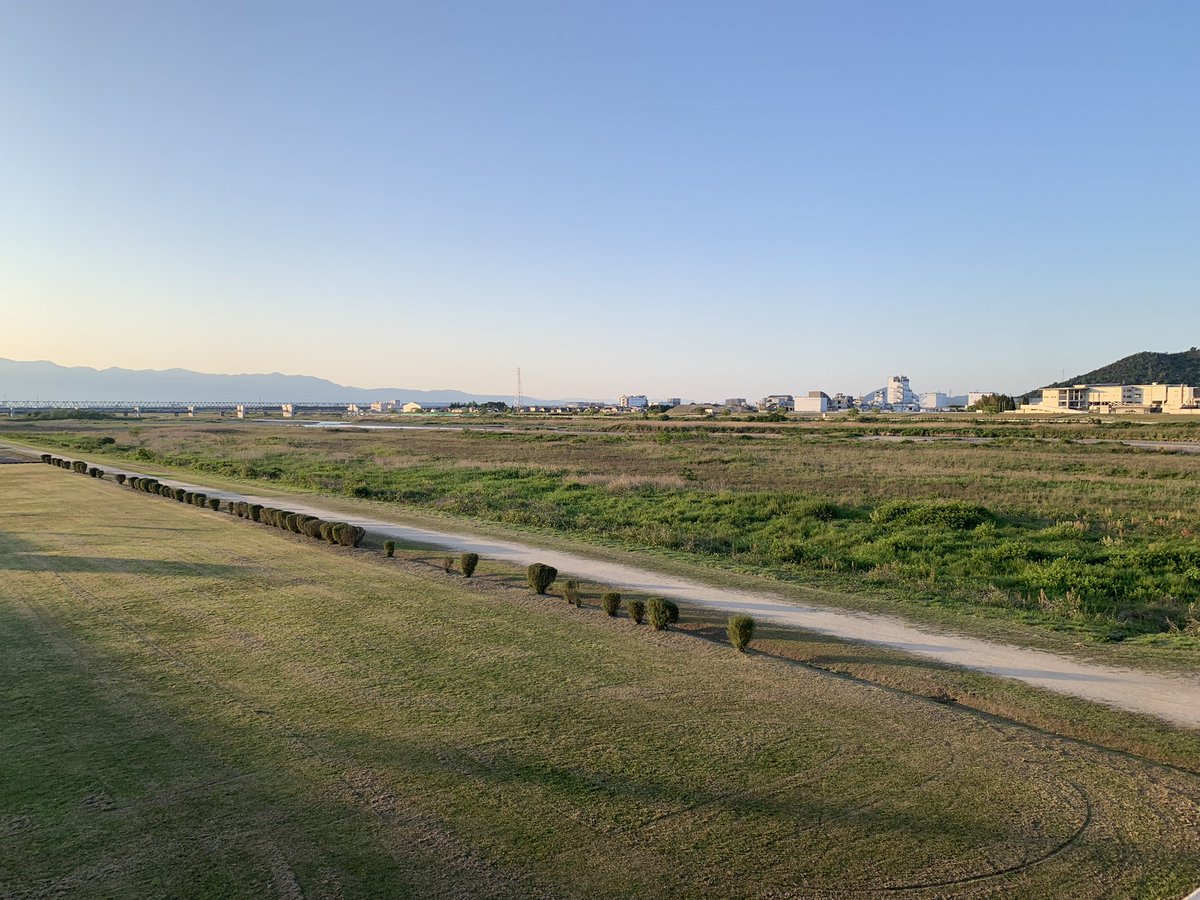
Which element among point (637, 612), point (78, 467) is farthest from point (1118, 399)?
point (637, 612)

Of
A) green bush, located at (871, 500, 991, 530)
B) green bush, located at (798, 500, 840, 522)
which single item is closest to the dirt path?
green bush, located at (798, 500, 840, 522)

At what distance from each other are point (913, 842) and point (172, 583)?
15652mm

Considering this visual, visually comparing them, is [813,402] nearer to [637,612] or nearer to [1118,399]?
[1118,399]

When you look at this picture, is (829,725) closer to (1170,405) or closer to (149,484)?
(149,484)

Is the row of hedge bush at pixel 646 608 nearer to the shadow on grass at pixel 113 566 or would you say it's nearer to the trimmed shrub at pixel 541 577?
the trimmed shrub at pixel 541 577

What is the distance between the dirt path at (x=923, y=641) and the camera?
10.2 m

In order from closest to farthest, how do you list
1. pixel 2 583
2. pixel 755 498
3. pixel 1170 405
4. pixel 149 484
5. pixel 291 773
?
pixel 291 773, pixel 2 583, pixel 755 498, pixel 149 484, pixel 1170 405

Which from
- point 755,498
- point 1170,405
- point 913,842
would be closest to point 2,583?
point 913,842

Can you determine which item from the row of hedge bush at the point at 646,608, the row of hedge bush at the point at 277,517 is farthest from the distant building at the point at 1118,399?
the row of hedge bush at the point at 646,608

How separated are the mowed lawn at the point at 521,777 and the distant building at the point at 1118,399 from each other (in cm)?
14808

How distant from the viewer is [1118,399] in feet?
516

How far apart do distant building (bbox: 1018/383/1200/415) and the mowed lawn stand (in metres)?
148

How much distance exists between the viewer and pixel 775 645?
12562mm

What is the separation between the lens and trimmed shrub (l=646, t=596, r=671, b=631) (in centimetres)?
1323
